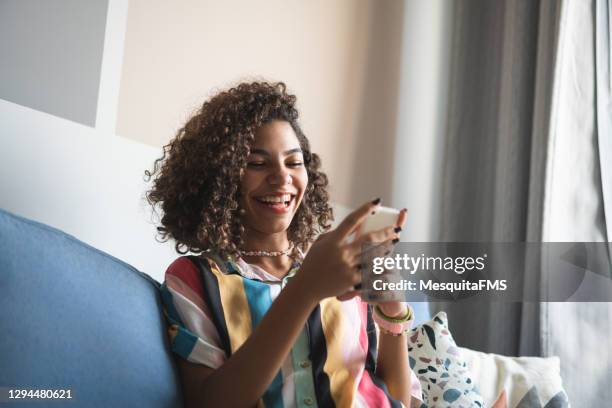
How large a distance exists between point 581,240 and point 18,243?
5.55ft

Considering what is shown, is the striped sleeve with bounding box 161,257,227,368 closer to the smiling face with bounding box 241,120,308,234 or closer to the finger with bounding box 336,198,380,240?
the smiling face with bounding box 241,120,308,234

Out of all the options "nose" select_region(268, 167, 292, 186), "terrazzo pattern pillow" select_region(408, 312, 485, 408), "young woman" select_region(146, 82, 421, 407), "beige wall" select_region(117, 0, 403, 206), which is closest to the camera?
"young woman" select_region(146, 82, 421, 407)

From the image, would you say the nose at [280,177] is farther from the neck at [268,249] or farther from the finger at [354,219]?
the finger at [354,219]

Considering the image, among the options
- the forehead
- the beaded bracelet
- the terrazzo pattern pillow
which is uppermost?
the forehead

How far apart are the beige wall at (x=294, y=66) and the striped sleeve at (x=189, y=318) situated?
19.4 inches

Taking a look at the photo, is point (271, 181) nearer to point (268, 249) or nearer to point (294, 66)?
point (268, 249)

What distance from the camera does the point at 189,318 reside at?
3.11ft

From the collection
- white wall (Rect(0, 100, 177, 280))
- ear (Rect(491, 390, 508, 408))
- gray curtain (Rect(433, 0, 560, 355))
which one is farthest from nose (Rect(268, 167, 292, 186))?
gray curtain (Rect(433, 0, 560, 355))

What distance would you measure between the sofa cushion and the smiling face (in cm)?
30

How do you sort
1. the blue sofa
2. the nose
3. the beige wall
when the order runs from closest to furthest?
the blue sofa
the nose
the beige wall

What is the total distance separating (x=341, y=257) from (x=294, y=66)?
4.06 feet

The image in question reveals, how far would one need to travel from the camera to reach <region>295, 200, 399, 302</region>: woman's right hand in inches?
30.5

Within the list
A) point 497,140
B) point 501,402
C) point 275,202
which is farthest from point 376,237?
point 497,140

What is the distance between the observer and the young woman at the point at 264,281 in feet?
2.70
